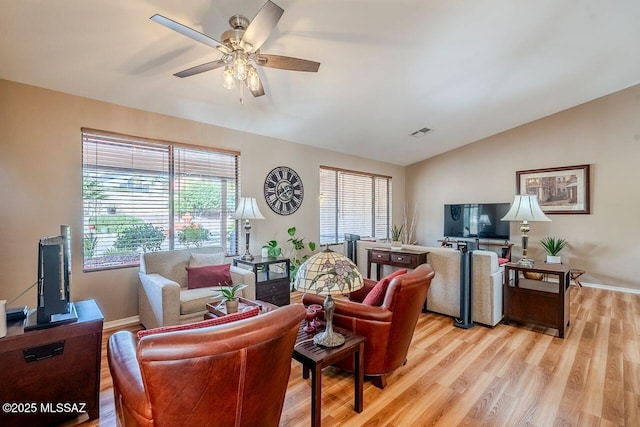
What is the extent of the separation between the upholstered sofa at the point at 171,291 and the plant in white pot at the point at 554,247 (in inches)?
204

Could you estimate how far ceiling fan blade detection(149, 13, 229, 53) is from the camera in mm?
1720

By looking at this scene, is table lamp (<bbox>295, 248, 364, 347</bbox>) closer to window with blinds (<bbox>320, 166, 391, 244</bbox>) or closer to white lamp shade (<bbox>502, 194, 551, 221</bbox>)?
white lamp shade (<bbox>502, 194, 551, 221</bbox>)

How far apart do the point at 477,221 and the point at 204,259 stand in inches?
216

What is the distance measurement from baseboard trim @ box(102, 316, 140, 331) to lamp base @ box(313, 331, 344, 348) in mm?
2677

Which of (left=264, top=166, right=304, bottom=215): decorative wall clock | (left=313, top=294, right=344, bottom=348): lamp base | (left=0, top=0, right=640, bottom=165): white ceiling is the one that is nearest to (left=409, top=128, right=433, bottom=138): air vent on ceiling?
(left=0, top=0, right=640, bottom=165): white ceiling

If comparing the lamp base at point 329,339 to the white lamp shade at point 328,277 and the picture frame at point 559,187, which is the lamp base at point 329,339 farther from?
the picture frame at point 559,187

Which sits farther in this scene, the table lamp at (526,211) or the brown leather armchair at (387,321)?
the table lamp at (526,211)

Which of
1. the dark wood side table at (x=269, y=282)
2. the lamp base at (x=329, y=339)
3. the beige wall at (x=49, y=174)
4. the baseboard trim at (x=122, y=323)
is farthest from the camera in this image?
the dark wood side table at (x=269, y=282)

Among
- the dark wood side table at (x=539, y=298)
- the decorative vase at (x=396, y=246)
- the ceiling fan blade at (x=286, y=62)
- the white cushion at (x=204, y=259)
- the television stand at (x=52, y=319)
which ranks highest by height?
the ceiling fan blade at (x=286, y=62)

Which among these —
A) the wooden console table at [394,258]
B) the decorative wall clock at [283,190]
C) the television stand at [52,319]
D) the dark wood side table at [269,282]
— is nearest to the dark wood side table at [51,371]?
the television stand at [52,319]

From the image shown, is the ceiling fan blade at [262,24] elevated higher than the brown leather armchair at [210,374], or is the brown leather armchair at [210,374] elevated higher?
the ceiling fan blade at [262,24]

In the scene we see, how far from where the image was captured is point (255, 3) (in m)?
2.24

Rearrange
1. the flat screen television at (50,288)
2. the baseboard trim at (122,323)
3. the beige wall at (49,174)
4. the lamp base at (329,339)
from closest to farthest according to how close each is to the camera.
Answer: the flat screen television at (50,288) < the lamp base at (329,339) < the beige wall at (49,174) < the baseboard trim at (122,323)

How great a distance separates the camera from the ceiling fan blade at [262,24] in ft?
5.55
